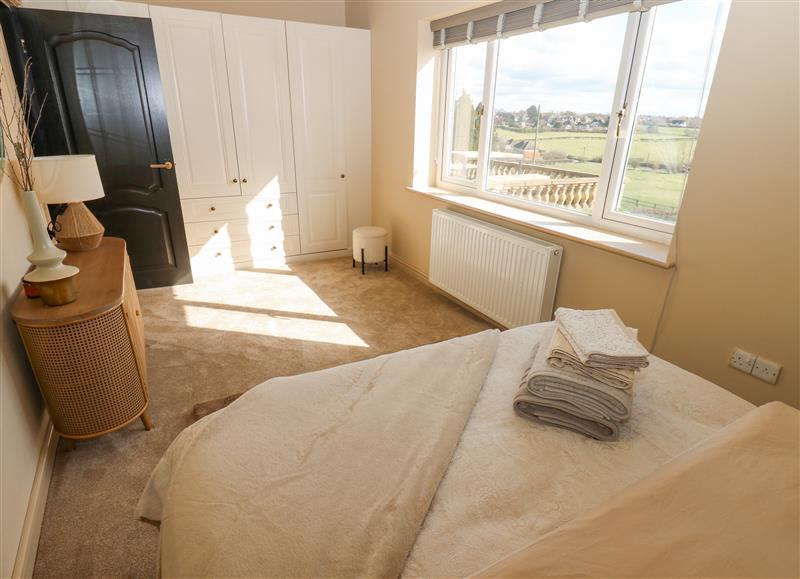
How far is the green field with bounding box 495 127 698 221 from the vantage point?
6.97 ft

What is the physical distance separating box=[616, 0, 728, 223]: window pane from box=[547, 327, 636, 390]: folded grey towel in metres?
1.35

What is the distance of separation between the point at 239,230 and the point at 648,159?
3323 millimetres

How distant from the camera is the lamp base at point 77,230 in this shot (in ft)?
7.72

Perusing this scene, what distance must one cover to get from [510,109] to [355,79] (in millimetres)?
1725

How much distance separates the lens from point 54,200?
7.22 ft

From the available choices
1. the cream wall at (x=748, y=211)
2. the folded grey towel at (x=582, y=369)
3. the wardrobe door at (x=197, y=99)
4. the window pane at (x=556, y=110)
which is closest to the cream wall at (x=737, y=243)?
the cream wall at (x=748, y=211)

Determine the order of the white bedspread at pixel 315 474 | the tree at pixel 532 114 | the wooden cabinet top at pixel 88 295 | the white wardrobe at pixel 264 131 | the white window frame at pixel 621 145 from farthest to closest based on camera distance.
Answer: the white wardrobe at pixel 264 131 < the tree at pixel 532 114 < the white window frame at pixel 621 145 < the wooden cabinet top at pixel 88 295 < the white bedspread at pixel 315 474

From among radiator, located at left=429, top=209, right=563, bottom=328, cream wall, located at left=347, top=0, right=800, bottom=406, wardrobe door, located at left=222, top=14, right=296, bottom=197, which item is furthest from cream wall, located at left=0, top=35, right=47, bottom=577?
cream wall, located at left=347, top=0, right=800, bottom=406

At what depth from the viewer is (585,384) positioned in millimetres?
1211

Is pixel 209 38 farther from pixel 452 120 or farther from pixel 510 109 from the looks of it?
pixel 510 109

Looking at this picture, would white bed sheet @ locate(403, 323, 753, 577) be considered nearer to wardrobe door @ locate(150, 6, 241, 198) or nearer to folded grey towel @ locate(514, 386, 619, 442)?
folded grey towel @ locate(514, 386, 619, 442)

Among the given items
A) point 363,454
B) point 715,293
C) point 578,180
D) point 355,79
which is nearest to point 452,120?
point 355,79

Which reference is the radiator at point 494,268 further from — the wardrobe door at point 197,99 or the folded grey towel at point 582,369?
the wardrobe door at point 197,99

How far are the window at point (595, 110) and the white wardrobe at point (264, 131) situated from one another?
46.3 inches
